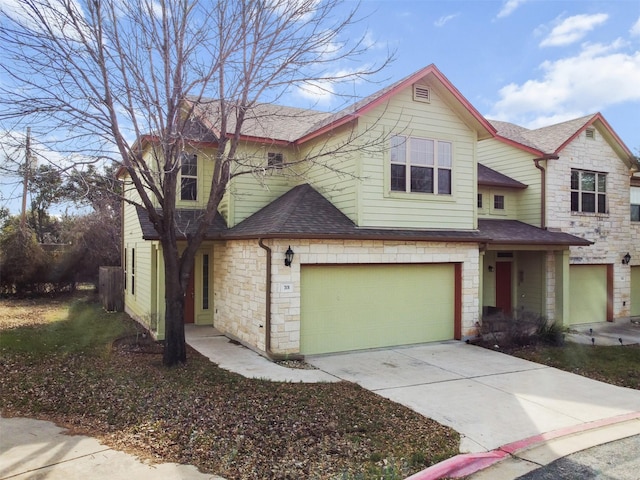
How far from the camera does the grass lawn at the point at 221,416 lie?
526 cm

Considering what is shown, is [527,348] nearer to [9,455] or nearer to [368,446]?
[368,446]

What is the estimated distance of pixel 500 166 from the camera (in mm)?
17344

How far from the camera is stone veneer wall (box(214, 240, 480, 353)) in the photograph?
33.6ft

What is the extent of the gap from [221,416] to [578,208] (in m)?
14.8

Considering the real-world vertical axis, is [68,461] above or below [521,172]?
below

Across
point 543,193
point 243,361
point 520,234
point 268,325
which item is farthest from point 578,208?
point 243,361

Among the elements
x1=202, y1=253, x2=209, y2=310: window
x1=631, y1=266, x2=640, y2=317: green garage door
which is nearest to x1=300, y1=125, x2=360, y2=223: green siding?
x1=202, y1=253, x2=209, y2=310: window

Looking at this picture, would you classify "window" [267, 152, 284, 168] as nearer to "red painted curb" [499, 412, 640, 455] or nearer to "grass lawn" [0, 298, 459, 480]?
"grass lawn" [0, 298, 459, 480]

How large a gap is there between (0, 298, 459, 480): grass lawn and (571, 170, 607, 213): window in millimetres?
12425

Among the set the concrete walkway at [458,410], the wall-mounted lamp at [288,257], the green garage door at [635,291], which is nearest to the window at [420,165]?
the wall-mounted lamp at [288,257]

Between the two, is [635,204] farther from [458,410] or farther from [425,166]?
[458,410]

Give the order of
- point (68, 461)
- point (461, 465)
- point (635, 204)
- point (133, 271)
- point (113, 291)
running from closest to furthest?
point (68, 461), point (461, 465), point (133, 271), point (113, 291), point (635, 204)

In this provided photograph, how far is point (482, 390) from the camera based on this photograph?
325 inches

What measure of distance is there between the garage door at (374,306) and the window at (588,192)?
6.89m
